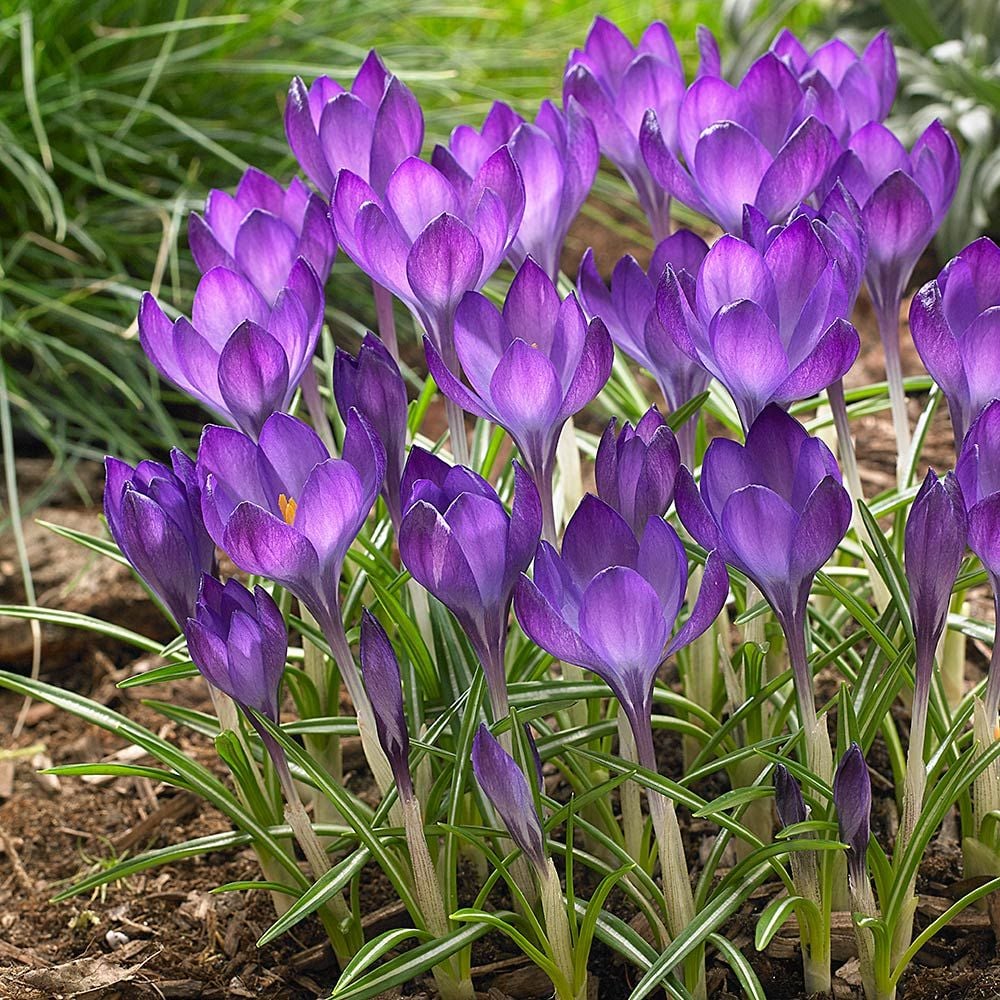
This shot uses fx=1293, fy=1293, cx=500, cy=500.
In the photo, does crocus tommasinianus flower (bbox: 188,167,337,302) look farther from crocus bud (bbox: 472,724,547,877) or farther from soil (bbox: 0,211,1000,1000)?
soil (bbox: 0,211,1000,1000)

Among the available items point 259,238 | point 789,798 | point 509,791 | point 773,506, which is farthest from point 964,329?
point 259,238

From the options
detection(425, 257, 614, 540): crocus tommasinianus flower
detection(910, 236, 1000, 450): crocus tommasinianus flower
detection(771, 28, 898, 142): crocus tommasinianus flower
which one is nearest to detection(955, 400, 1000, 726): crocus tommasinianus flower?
detection(910, 236, 1000, 450): crocus tommasinianus flower

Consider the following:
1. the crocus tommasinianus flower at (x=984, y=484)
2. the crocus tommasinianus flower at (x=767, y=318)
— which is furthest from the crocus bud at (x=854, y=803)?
the crocus tommasinianus flower at (x=767, y=318)

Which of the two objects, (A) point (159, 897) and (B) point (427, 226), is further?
(A) point (159, 897)

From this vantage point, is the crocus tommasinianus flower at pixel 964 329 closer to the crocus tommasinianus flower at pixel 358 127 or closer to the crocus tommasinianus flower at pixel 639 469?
the crocus tommasinianus flower at pixel 639 469

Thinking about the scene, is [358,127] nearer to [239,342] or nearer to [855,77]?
[239,342]

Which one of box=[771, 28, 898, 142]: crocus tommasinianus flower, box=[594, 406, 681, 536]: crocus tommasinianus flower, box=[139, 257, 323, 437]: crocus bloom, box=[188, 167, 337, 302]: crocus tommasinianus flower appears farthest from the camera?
box=[771, 28, 898, 142]: crocus tommasinianus flower

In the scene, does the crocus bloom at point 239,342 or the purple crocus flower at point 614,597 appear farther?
the crocus bloom at point 239,342
